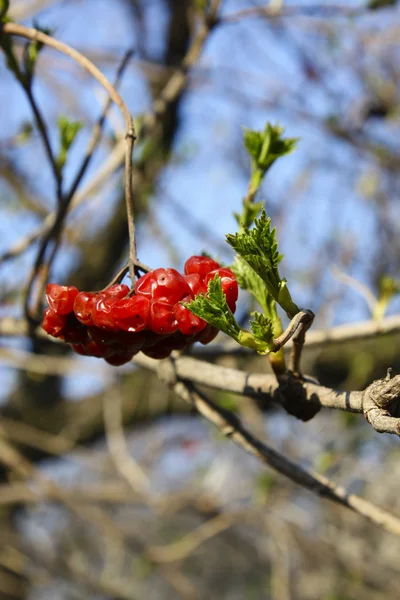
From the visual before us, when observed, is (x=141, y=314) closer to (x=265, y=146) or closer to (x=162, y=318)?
(x=162, y=318)

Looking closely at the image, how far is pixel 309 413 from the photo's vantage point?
2.56ft

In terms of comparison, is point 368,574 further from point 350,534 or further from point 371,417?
point 371,417

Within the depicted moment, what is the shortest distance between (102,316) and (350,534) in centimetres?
260

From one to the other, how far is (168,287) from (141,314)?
5cm

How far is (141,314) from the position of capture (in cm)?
75

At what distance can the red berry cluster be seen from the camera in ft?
2.45

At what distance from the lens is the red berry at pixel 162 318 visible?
0.75 meters

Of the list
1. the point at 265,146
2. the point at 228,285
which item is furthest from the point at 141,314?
the point at 265,146

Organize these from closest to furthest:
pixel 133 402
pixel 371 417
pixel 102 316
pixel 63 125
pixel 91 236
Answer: pixel 371 417
pixel 102 316
pixel 63 125
pixel 133 402
pixel 91 236

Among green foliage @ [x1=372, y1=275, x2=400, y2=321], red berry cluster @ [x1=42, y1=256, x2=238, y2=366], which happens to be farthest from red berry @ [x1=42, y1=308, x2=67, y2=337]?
green foliage @ [x1=372, y1=275, x2=400, y2=321]

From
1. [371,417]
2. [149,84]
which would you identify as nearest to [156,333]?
[371,417]

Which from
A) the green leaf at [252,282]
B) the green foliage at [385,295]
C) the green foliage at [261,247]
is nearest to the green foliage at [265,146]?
the green leaf at [252,282]

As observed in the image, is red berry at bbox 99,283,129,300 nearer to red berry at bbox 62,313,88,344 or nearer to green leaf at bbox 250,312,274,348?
red berry at bbox 62,313,88,344

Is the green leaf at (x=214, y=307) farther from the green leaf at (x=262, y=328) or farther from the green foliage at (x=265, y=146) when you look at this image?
the green foliage at (x=265, y=146)
